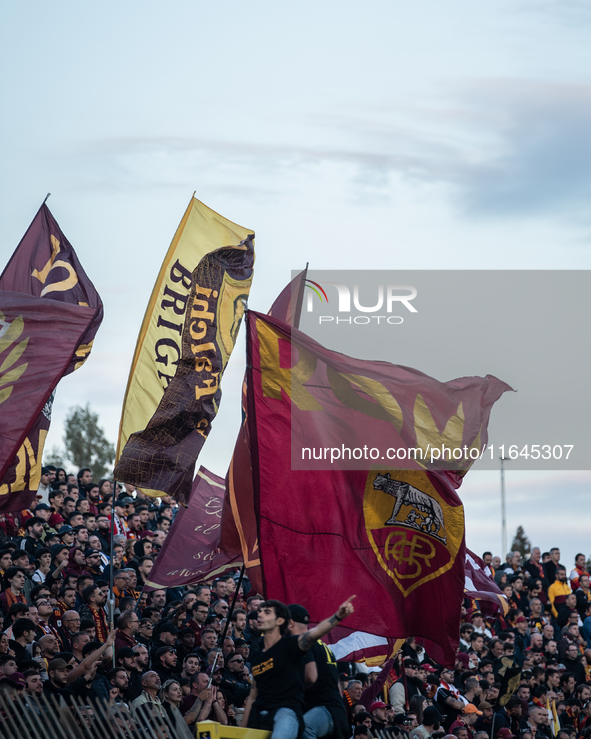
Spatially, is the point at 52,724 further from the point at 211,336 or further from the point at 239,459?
the point at 211,336

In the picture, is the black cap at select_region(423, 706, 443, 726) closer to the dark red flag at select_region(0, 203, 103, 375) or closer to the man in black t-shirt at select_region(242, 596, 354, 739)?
the man in black t-shirt at select_region(242, 596, 354, 739)

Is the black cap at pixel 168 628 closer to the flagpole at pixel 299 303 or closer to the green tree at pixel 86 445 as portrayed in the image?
the flagpole at pixel 299 303

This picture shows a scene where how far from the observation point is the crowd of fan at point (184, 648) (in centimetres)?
1116

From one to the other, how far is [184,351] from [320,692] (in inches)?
240

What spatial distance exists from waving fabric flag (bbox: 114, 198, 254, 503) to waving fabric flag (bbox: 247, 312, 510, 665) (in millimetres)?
1790

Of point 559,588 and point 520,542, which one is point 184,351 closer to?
point 559,588

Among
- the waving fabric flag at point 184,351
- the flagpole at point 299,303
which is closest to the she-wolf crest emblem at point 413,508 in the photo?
the waving fabric flag at point 184,351

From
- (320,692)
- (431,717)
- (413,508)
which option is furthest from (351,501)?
(431,717)

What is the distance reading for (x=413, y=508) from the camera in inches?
468

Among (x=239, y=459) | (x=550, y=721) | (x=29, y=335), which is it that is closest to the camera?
(x=29, y=335)

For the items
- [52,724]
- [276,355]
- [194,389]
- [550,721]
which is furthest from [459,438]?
[550,721]

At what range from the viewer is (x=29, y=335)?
10.9m

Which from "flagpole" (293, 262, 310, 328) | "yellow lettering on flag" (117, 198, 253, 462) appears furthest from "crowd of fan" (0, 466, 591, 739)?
"flagpole" (293, 262, 310, 328)

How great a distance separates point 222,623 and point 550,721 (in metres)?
6.33
